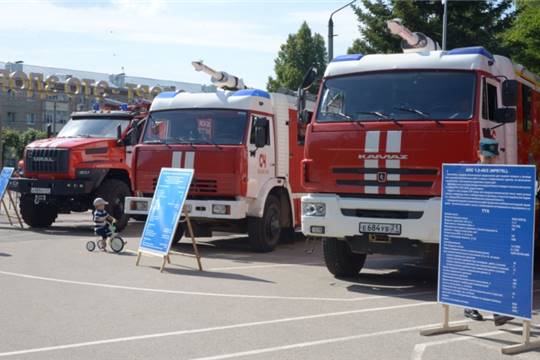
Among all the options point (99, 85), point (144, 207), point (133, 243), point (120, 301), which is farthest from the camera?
point (99, 85)

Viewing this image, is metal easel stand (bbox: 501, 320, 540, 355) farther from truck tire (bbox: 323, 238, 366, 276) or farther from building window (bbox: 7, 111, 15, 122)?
building window (bbox: 7, 111, 15, 122)

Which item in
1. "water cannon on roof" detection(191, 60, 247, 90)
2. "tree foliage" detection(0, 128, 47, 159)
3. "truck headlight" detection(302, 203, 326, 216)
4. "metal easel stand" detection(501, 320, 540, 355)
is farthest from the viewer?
"tree foliage" detection(0, 128, 47, 159)

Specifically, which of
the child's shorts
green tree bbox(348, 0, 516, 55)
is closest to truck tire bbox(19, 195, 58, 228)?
the child's shorts

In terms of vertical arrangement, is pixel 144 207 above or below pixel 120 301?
above

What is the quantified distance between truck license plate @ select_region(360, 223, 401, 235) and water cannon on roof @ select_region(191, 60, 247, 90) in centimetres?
628

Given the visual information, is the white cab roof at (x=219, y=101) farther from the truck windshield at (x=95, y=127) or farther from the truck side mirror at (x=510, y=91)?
the truck side mirror at (x=510, y=91)

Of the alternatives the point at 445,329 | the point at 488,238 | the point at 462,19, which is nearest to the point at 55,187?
the point at 445,329

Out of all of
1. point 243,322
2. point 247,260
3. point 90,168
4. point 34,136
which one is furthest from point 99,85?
point 243,322

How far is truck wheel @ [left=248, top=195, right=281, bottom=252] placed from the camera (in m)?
14.1

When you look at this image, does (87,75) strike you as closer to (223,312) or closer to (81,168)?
(81,168)

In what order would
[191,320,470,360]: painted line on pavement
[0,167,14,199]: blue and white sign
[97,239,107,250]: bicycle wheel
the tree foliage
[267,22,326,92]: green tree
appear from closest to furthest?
[191,320,470,360]: painted line on pavement, [97,239,107,250]: bicycle wheel, [0,167,14,199]: blue and white sign, [267,22,326,92]: green tree, the tree foliage

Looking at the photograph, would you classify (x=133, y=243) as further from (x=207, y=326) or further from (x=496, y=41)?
(x=496, y=41)

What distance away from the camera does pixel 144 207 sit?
45.8 feet

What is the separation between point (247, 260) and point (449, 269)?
6.01 m
